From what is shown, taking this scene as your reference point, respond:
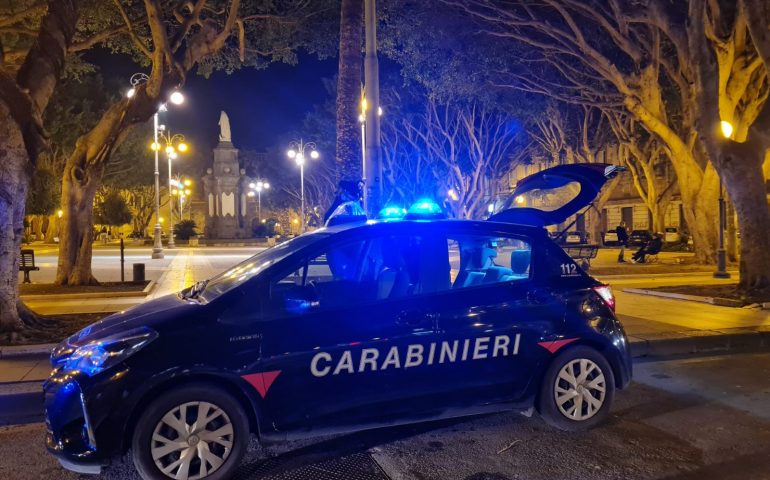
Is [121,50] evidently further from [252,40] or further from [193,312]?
[193,312]

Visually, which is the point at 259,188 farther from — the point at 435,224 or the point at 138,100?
the point at 435,224

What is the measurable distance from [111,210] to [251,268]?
5064 centimetres

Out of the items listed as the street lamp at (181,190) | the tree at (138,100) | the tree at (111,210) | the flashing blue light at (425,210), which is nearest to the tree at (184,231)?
the tree at (111,210)

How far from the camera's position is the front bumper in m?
3.60


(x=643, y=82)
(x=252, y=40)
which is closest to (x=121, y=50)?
(x=252, y=40)

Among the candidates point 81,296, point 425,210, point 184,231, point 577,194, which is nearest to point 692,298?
point 577,194

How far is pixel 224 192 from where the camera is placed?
48.6 meters

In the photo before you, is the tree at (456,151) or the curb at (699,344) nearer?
the curb at (699,344)

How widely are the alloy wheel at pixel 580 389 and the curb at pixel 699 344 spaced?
2.83 metres

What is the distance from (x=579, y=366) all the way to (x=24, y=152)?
290 inches

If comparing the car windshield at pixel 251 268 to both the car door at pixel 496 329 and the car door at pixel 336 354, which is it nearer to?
the car door at pixel 336 354

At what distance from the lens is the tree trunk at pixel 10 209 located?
24.7 feet

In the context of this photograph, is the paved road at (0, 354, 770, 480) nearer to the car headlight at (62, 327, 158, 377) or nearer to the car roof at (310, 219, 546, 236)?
the car headlight at (62, 327, 158, 377)

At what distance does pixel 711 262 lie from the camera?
18.3 meters
